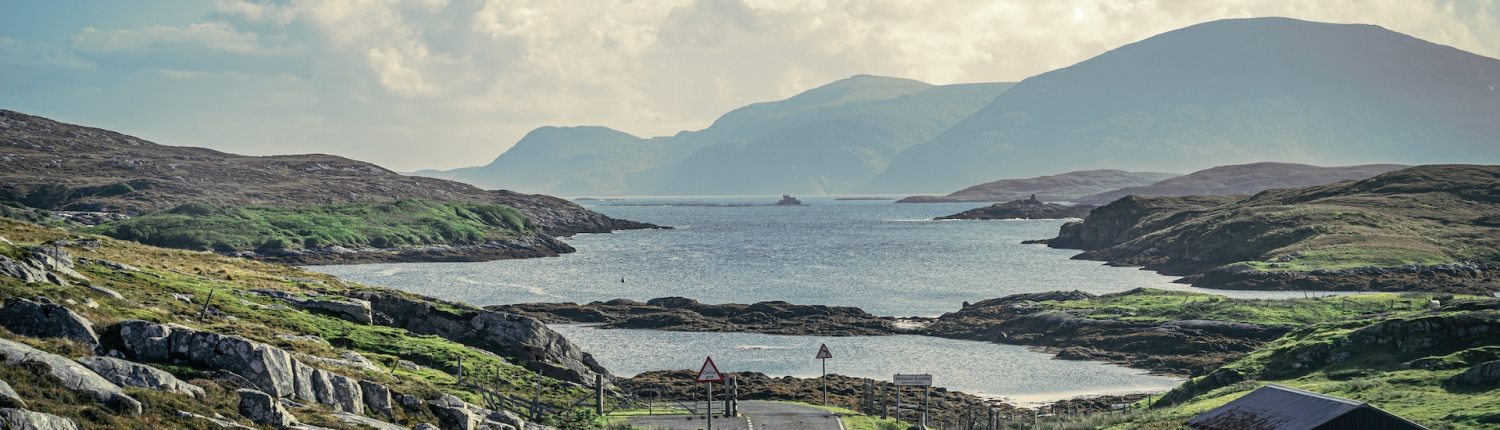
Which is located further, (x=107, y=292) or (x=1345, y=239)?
(x=1345, y=239)

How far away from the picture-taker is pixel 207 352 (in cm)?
3547

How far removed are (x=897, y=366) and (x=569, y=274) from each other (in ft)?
275

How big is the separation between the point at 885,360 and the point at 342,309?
3884cm

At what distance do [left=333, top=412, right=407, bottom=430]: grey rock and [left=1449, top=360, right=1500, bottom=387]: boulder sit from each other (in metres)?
36.2

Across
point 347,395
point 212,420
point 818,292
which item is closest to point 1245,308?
point 818,292

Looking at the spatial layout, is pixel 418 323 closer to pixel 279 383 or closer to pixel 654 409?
pixel 654 409

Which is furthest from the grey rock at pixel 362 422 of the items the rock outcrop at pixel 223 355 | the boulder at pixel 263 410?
the boulder at pixel 263 410

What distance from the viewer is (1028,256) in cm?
19488

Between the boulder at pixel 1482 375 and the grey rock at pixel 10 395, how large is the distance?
146 ft

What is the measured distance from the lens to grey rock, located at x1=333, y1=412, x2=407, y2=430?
34.9 meters

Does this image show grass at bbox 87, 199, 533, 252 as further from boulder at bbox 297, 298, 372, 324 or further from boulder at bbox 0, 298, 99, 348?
boulder at bbox 0, 298, 99, 348

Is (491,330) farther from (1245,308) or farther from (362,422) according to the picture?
(1245,308)

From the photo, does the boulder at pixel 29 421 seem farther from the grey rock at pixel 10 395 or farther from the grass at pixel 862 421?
the grass at pixel 862 421

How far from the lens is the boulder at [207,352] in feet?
116
